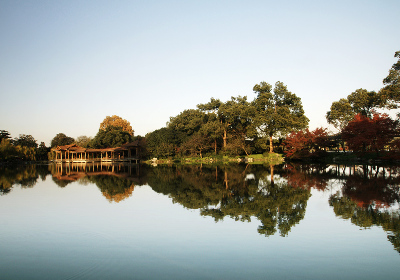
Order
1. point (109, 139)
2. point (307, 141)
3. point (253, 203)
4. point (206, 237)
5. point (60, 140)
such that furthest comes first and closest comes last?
point (60, 140), point (109, 139), point (307, 141), point (253, 203), point (206, 237)

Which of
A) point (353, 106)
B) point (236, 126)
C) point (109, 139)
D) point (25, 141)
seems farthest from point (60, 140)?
point (353, 106)

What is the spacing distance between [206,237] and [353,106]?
43.8 meters

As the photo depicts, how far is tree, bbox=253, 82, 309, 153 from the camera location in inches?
1432

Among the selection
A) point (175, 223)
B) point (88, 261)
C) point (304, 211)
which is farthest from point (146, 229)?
point (304, 211)

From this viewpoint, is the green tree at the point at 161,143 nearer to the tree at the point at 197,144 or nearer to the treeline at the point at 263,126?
the treeline at the point at 263,126

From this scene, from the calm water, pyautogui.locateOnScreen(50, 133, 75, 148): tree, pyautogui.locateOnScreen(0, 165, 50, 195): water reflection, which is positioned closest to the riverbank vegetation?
pyautogui.locateOnScreen(50, 133, 75, 148): tree

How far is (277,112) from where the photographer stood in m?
37.5

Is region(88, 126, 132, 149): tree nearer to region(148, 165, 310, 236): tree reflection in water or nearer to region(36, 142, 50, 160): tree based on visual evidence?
region(36, 142, 50, 160): tree

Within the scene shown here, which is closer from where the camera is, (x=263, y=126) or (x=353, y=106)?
(x=263, y=126)

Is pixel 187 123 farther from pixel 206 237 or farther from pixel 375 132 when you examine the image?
pixel 206 237

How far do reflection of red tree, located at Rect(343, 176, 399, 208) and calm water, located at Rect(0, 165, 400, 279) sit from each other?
0.19ft

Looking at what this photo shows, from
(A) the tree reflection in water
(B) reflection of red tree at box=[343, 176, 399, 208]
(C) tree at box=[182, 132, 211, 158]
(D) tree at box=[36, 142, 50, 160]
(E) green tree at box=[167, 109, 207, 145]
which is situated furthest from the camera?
(D) tree at box=[36, 142, 50, 160]

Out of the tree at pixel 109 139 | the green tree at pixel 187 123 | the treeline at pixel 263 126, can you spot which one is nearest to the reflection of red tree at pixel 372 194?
the treeline at pixel 263 126

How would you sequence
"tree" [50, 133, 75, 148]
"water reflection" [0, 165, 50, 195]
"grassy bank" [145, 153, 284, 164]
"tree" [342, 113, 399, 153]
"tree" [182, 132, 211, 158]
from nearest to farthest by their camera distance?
"water reflection" [0, 165, 50, 195] → "tree" [342, 113, 399, 153] → "grassy bank" [145, 153, 284, 164] → "tree" [182, 132, 211, 158] → "tree" [50, 133, 75, 148]
